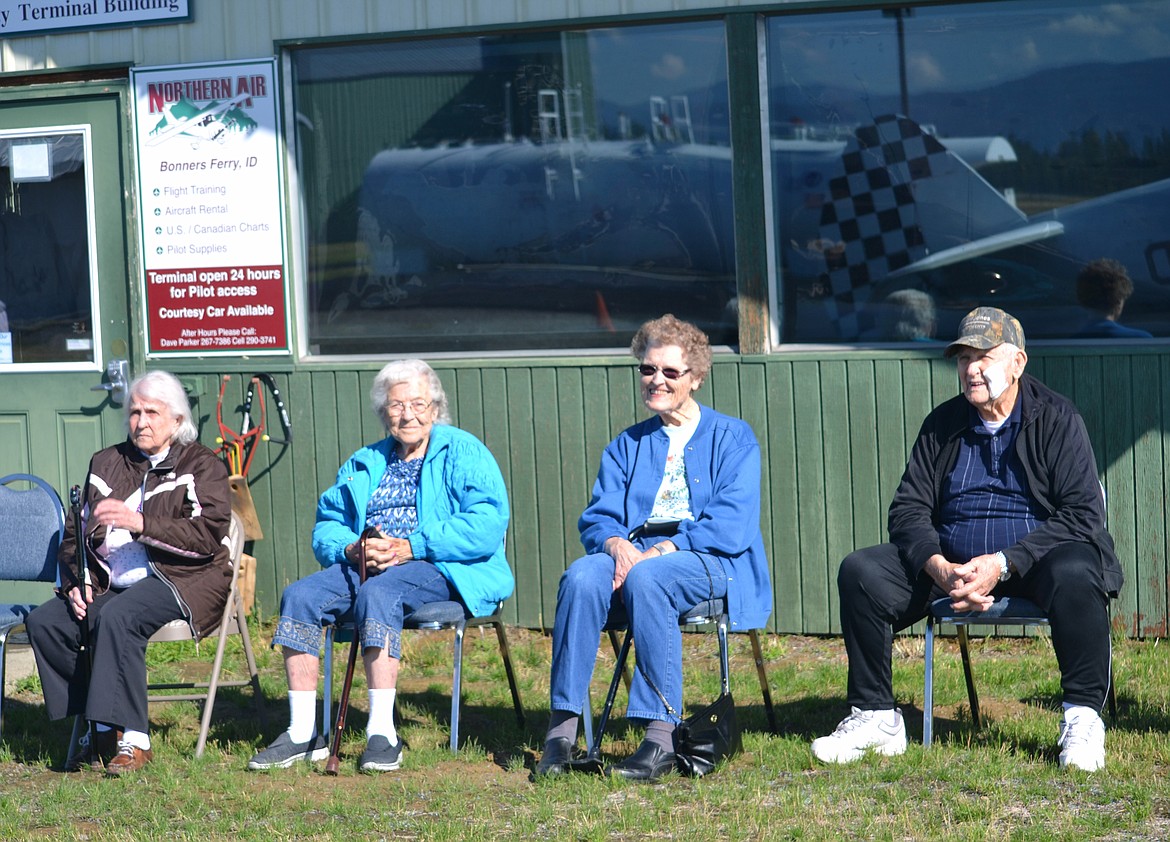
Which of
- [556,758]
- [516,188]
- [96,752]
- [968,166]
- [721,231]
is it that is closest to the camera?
[556,758]

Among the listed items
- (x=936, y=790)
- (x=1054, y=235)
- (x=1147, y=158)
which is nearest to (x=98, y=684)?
(x=936, y=790)

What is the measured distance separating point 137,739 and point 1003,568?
9.23 feet

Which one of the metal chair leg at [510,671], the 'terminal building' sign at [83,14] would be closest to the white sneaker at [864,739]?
the metal chair leg at [510,671]

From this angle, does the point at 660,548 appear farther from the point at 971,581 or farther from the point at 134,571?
the point at 134,571

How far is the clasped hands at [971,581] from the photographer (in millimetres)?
4406

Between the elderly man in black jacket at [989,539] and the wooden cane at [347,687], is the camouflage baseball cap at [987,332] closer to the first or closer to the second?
the elderly man in black jacket at [989,539]

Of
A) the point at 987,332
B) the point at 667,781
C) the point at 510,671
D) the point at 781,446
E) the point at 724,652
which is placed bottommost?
the point at 667,781

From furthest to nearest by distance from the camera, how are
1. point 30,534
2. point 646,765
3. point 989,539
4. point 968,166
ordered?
point 968,166 → point 30,534 → point 989,539 → point 646,765

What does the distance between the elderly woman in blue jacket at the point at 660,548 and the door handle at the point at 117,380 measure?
110 inches

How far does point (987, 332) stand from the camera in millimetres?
4617

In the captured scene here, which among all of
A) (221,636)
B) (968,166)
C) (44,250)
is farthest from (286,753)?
(968,166)

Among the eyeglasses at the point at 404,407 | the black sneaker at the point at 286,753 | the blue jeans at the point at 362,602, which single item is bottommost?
the black sneaker at the point at 286,753

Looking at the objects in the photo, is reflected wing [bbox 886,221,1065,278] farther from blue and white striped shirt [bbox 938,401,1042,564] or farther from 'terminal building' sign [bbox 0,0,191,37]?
'terminal building' sign [bbox 0,0,191,37]

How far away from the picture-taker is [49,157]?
22.6 feet
